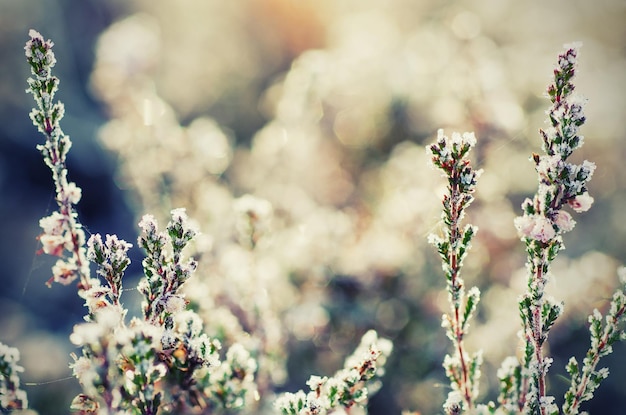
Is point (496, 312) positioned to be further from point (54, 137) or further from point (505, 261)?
point (54, 137)

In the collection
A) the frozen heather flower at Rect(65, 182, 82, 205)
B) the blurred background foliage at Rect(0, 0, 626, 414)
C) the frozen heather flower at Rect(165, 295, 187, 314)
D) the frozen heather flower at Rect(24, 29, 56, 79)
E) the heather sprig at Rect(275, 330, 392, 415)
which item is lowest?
the heather sprig at Rect(275, 330, 392, 415)

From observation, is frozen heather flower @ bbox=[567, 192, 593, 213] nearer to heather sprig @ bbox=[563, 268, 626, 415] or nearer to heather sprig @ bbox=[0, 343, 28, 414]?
heather sprig @ bbox=[563, 268, 626, 415]

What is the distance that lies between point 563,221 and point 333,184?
3265 mm

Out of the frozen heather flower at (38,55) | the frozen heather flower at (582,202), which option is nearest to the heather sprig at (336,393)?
the frozen heather flower at (582,202)

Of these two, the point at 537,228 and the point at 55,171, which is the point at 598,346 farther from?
the point at 55,171

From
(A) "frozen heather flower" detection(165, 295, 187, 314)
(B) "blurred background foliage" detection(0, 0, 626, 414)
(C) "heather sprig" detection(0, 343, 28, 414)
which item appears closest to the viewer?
(C) "heather sprig" detection(0, 343, 28, 414)

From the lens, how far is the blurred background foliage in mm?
3359

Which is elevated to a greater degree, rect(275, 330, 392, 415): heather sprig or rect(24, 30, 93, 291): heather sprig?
rect(24, 30, 93, 291): heather sprig

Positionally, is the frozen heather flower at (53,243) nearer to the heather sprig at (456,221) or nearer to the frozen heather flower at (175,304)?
the frozen heather flower at (175,304)

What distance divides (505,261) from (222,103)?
4.19 m

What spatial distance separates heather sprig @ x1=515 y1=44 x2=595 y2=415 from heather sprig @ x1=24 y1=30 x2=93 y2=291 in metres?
1.38

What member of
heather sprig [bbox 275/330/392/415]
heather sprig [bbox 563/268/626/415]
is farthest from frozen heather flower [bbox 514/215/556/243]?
heather sprig [bbox 275/330/392/415]

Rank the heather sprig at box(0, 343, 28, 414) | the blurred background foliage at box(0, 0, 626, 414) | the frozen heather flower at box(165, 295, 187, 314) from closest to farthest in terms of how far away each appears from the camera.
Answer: the heather sprig at box(0, 343, 28, 414) < the frozen heather flower at box(165, 295, 187, 314) < the blurred background foliage at box(0, 0, 626, 414)

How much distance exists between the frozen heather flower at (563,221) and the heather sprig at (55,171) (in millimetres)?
1467
